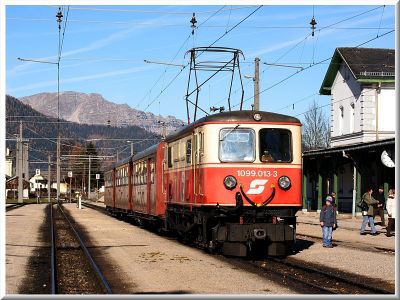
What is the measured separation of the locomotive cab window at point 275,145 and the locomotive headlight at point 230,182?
2.65 feet

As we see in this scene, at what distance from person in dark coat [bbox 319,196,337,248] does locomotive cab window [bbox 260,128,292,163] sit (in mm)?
3830

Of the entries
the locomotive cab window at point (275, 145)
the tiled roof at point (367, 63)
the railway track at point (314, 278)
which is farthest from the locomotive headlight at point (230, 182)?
the tiled roof at point (367, 63)

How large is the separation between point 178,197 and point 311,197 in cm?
2894

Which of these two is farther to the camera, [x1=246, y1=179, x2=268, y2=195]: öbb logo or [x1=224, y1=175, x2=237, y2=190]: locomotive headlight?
[x1=246, y1=179, x2=268, y2=195]: öbb logo

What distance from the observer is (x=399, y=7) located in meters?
12.4

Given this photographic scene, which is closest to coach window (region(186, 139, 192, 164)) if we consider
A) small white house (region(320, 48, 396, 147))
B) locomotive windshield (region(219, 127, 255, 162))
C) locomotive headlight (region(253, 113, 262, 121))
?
locomotive windshield (region(219, 127, 255, 162))

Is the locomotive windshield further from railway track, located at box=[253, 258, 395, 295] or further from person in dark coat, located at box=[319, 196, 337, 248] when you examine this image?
person in dark coat, located at box=[319, 196, 337, 248]

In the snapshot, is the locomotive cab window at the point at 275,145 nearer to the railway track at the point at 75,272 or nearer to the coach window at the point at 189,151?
the coach window at the point at 189,151

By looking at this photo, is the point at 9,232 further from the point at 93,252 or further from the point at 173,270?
the point at 173,270

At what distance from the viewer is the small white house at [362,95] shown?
123 feet

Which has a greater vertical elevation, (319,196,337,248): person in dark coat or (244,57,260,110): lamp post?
(244,57,260,110): lamp post

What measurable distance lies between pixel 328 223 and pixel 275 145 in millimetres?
4300

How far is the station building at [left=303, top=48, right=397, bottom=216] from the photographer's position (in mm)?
34812

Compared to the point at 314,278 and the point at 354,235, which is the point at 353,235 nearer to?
the point at 354,235
